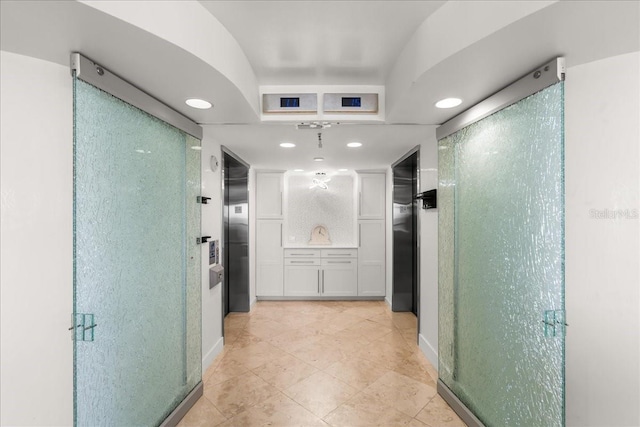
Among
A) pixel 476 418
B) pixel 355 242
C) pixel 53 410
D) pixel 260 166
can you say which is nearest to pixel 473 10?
pixel 476 418

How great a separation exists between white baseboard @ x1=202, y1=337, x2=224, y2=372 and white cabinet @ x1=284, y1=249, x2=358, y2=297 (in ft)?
6.21

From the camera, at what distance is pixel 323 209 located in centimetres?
524

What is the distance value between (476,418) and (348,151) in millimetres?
2688

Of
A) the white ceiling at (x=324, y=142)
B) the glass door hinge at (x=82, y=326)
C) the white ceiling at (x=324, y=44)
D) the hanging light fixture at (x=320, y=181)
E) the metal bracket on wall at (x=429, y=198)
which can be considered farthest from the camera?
the hanging light fixture at (x=320, y=181)

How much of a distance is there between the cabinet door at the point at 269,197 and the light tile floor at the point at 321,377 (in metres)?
1.76

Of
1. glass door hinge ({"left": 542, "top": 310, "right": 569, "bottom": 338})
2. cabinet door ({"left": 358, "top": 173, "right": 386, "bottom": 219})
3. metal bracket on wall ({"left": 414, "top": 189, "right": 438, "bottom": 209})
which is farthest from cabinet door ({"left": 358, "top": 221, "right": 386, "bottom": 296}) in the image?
glass door hinge ({"left": 542, "top": 310, "right": 569, "bottom": 338})

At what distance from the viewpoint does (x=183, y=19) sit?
50.0 inches

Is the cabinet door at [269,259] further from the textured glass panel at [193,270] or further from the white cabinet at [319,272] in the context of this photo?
the textured glass panel at [193,270]

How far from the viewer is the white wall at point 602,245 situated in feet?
3.95

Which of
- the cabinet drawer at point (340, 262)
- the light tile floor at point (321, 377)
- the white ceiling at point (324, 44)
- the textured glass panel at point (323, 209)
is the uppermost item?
the white ceiling at point (324, 44)

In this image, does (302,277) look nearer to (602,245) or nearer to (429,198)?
(429,198)

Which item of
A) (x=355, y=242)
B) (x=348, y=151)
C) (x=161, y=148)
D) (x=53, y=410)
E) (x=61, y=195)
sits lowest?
(x=53, y=410)

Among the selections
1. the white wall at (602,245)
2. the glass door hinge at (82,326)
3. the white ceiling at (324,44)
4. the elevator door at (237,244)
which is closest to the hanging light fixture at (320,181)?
the elevator door at (237,244)

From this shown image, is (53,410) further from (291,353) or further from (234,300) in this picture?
(234,300)
